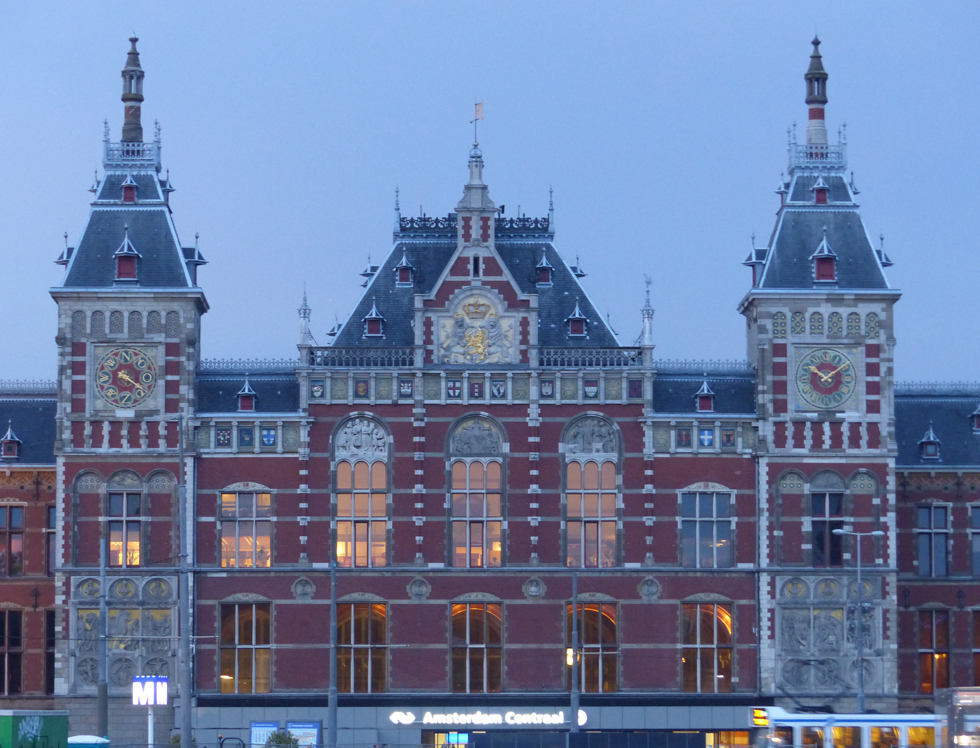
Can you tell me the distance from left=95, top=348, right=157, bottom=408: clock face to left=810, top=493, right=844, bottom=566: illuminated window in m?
25.0

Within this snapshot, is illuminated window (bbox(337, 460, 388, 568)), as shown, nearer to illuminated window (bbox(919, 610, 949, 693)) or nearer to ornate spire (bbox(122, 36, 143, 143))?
ornate spire (bbox(122, 36, 143, 143))

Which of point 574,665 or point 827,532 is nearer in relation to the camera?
point 574,665

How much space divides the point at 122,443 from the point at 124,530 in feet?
10.5

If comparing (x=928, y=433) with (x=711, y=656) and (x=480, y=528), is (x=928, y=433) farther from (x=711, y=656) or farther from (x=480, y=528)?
(x=480, y=528)

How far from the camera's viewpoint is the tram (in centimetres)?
5644

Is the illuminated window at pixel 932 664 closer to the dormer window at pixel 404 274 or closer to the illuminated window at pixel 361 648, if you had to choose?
the illuminated window at pixel 361 648

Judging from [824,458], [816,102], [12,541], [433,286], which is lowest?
[12,541]

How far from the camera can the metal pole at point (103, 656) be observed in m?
64.6

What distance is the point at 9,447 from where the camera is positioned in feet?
244

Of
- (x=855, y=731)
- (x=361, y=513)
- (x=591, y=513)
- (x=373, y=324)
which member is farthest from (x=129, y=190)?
(x=855, y=731)

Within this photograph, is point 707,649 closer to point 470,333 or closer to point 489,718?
point 489,718

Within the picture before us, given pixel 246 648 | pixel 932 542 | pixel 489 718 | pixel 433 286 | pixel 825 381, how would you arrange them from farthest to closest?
pixel 932 542
pixel 433 286
pixel 825 381
pixel 246 648
pixel 489 718

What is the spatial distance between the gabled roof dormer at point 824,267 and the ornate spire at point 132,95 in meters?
26.5

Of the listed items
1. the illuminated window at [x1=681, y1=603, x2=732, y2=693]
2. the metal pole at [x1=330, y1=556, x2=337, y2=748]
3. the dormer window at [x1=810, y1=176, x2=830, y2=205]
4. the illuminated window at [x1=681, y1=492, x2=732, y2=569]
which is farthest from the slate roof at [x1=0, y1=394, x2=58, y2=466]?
the dormer window at [x1=810, y1=176, x2=830, y2=205]
